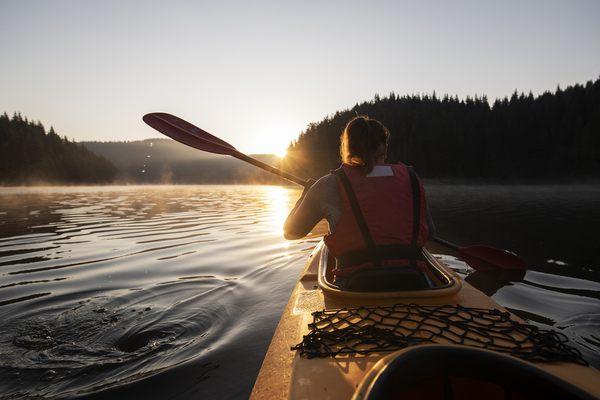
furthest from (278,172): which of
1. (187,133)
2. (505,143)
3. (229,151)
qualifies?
(505,143)

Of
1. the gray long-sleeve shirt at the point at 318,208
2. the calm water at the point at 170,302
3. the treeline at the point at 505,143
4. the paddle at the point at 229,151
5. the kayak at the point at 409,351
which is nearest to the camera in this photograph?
the kayak at the point at 409,351

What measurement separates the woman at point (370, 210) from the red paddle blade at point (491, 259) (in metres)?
3.02

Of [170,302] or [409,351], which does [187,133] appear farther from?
[409,351]

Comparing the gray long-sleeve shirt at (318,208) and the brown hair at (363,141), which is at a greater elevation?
the brown hair at (363,141)

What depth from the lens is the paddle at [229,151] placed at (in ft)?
14.8

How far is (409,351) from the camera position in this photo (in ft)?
3.47

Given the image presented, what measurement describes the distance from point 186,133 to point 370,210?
400 centimetres

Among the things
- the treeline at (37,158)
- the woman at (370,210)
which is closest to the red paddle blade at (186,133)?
the woman at (370,210)

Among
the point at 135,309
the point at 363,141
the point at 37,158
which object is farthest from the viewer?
the point at 37,158

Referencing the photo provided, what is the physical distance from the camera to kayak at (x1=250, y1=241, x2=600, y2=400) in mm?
1035

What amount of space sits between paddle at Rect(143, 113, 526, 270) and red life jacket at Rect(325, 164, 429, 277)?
→ 7.42 feet

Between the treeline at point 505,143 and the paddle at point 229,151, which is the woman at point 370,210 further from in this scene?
the treeline at point 505,143

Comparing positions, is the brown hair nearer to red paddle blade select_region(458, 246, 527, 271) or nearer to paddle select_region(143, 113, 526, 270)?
paddle select_region(143, 113, 526, 270)

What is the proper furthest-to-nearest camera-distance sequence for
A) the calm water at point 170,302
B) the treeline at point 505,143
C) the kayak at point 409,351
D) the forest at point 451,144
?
the forest at point 451,144, the treeline at point 505,143, the calm water at point 170,302, the kayak at point 409,351
